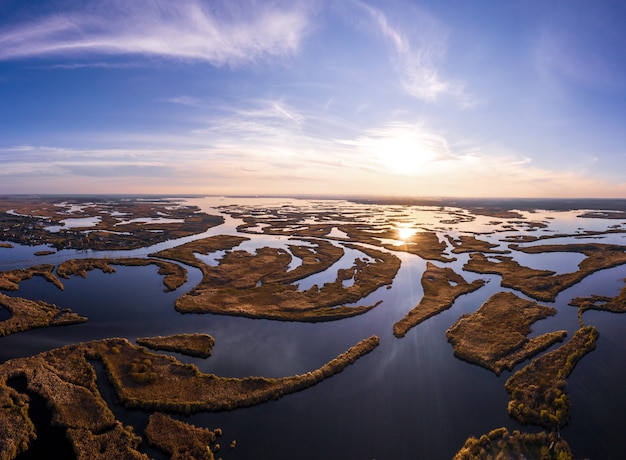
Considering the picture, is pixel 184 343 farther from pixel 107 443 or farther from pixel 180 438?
pixel 180 438

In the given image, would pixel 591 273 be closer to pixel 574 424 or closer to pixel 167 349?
pixel 574 424

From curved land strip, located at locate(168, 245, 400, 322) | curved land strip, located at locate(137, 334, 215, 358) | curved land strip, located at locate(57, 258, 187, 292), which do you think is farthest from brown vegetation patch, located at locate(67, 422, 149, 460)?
curved land strip, located at locate(57, 258, 187, 292)

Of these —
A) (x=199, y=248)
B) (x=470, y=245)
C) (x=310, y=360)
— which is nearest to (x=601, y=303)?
(x=310, y=360)

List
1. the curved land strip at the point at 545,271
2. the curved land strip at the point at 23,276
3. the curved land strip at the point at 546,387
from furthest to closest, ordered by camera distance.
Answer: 1. the curved land strip at the point at 545,271
2. the curved land strip at the point at 23,276
3. the curved land strip at the point at 546,387

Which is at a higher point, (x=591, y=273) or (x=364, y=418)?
(x=591, y=273)

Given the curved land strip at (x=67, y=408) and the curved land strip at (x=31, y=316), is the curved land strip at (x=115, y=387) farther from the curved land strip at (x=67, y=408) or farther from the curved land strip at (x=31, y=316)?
the curved land strip at (x=31, y=316)

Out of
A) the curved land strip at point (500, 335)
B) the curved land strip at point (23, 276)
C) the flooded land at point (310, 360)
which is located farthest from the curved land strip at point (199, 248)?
the curved land strip at point (500, 335)

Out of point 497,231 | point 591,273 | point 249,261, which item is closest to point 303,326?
point 249,261
